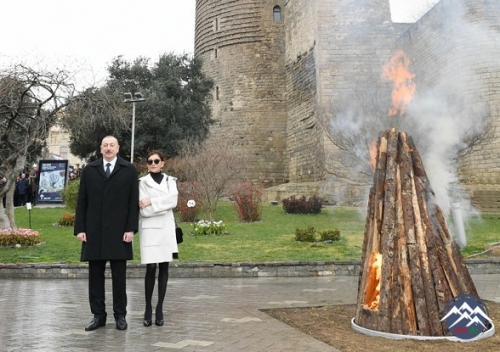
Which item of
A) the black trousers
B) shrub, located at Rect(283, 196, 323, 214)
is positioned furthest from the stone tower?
the black trousers

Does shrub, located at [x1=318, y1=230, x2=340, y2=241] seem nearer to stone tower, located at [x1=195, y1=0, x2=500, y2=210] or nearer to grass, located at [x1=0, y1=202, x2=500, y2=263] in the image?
grass, located at [x1=0, y1=202, x2=500, y2=263]

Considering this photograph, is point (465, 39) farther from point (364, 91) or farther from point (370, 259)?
point (370, 259)

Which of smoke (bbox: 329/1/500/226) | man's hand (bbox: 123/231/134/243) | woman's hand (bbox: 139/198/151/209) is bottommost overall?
man's hand (bbox: 123/231/134/243)

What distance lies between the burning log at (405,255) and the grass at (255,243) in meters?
5.20

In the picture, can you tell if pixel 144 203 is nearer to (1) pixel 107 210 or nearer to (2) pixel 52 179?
(1) pixel 107 210

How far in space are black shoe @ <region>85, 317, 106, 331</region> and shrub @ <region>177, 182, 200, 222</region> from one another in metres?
12.7

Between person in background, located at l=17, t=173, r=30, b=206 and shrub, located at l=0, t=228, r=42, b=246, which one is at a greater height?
person in background, located at l=17, t=173, r=30, b=206

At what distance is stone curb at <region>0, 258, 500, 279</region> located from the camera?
8.91 meters

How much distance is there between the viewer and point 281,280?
8.84m

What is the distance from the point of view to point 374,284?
484cm

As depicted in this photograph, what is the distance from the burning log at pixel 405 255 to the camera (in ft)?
15.0

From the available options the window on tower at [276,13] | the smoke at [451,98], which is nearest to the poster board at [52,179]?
the smoke at [451,98]

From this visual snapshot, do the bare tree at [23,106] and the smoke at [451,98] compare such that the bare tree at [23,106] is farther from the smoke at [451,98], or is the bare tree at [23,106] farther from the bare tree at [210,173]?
the smoke at [451,98]

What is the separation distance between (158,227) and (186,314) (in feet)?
3.90
